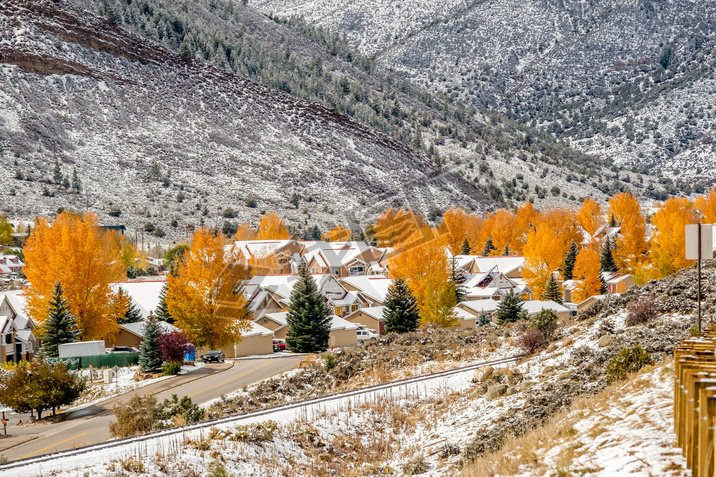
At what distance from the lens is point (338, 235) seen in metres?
103

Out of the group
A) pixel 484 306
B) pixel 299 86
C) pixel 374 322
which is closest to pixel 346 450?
pixel 374 322

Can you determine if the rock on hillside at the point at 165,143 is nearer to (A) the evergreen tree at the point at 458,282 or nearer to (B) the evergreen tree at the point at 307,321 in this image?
(A) the evergreen tree at the point at 458,282

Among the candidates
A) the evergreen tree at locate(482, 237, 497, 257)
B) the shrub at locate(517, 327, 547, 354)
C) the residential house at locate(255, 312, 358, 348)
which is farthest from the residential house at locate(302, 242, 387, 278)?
the shrub at locate(517, 327, 547, 354)

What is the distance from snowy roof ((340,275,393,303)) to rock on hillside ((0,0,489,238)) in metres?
40.7

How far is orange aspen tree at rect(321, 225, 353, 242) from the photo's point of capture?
102 m

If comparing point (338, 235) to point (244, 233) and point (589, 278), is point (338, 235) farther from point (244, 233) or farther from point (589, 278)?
point (589, 278)

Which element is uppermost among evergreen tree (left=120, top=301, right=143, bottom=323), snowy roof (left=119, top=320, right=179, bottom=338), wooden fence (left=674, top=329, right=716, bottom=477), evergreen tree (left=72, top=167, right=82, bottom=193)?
evergreen tree (left=72, top=167, right=82, bottom=193)

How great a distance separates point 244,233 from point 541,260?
4033 cm

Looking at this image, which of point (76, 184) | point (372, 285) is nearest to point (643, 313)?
point (372, 285)

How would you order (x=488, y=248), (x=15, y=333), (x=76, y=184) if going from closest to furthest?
(x=15, y=333), (x=488, y=248), (x=76, y=184)

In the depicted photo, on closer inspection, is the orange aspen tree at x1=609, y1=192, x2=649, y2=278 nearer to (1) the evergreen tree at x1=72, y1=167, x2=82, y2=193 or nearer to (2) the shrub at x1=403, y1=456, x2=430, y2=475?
(2) the shrub at x1=403, y1=456, x2=430, y2=475

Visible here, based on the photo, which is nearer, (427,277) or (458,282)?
(427,277)

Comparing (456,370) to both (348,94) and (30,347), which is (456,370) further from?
(348,94)

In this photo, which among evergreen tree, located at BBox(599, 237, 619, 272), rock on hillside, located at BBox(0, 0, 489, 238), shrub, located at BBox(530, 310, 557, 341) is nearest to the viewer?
shrub, located at BBox(530, 310, 557, 341)
